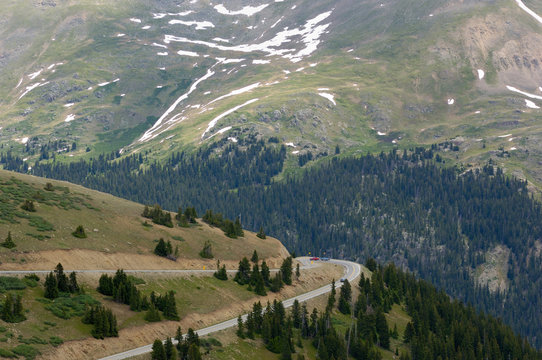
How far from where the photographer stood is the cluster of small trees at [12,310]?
53.9 metres

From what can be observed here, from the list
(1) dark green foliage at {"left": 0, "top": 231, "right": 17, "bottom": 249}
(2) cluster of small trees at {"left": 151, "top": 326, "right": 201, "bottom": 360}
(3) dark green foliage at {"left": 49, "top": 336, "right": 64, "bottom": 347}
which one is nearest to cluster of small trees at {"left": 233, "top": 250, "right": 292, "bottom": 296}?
(2) cluster of small trees at {"left": 151, "top": 326, "right": 201, "bottom": 360}

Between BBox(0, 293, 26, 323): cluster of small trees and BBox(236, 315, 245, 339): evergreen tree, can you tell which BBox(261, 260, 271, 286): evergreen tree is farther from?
BBox(0, 293, 26, 323): cluster of small trees

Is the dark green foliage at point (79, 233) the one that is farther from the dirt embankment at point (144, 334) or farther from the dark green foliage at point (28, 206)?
the dirt embankment at point (144, 334)

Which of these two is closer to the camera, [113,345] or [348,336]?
[113,345]

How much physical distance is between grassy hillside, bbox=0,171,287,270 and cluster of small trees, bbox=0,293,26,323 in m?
9.86

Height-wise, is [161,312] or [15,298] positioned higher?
[15,298]

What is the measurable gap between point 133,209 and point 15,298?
50.2 meters

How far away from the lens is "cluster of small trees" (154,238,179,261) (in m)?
89.2

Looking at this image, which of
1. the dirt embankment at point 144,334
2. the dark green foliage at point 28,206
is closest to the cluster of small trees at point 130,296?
the dirt embankment at point 144,334

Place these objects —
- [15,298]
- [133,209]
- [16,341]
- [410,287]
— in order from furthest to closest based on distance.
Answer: [410,287]
[133,209]
[15,298]
[16,341]

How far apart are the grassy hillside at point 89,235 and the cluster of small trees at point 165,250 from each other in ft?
3.58

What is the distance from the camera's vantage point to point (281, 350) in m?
80.0

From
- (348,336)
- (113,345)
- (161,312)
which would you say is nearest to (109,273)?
(161,312)

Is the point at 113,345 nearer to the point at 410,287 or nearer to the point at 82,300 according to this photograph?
the point at 82,300
